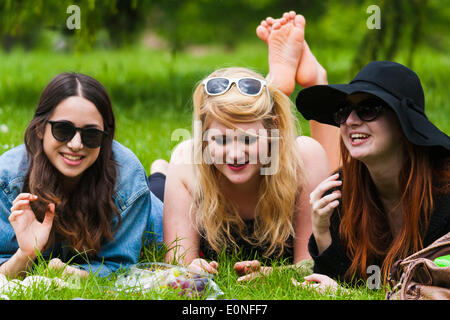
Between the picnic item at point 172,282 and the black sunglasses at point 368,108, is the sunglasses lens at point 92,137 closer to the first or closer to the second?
the picnic item at point 172,282

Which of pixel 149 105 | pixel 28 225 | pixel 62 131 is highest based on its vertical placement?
pixel 149 105

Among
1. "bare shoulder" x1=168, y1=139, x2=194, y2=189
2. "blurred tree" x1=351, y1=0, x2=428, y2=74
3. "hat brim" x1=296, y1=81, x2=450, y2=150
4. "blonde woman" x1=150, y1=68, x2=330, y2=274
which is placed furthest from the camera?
"blurred tree" x1=351, y1=0, x2=428, y2=74

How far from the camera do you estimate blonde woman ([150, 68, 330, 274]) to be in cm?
371

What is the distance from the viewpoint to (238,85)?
148 inches

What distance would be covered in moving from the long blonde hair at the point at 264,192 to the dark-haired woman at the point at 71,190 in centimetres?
36

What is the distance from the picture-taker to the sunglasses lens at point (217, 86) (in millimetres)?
3777

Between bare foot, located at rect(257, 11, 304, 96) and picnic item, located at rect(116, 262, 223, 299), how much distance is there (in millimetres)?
1587

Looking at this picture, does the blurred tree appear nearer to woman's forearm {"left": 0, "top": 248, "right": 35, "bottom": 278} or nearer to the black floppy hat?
the black floppy hat

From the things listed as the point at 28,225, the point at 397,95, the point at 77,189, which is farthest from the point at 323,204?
the point at 28,225

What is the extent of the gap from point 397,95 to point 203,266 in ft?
4.32

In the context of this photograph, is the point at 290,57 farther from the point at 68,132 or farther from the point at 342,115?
the point at 68,132

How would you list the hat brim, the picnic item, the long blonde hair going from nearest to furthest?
the hat brim, the picnic item, the long blonde hair

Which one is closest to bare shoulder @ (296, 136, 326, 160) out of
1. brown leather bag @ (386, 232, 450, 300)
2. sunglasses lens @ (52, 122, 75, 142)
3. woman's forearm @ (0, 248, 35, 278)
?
brown leather bag @ (386, 232, 450, 300)

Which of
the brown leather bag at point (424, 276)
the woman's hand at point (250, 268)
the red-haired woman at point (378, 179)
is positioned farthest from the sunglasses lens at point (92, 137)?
the brown leather bag at point (424, 276)
